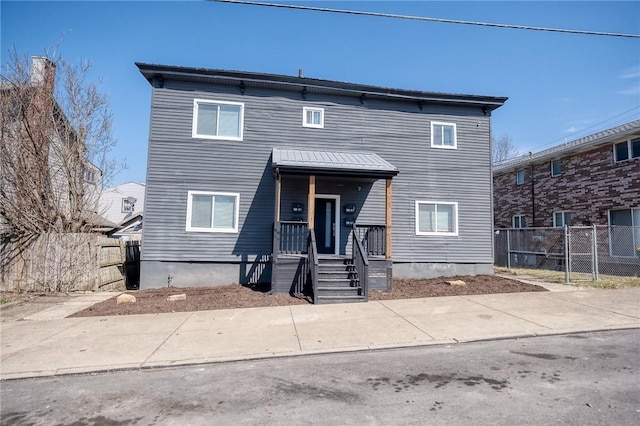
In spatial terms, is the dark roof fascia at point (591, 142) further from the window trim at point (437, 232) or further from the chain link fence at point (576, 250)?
the window trim at point (437, 232)

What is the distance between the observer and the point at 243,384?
160 inches

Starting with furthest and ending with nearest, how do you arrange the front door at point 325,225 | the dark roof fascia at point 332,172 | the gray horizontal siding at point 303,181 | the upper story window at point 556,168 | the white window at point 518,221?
the white window at point 518,221, the upper story window at point 556,168, the front door at point 325,225, the gray horizontal siding at point 303,181, the dark roof fascia at point 332,172

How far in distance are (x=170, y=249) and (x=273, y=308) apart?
4.68 metres

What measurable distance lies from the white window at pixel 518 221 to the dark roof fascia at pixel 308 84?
30.2 feet

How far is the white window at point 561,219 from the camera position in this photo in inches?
650

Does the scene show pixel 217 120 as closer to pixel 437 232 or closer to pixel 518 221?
pixel 437 232

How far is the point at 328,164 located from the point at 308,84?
341 cm

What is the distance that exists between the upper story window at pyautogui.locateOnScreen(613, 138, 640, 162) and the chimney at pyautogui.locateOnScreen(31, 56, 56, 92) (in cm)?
2121

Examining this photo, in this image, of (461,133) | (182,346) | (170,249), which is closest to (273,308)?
(182,346)

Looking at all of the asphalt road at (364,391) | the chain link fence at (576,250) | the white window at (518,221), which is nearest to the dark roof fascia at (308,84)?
the chain link fence at (576,250)

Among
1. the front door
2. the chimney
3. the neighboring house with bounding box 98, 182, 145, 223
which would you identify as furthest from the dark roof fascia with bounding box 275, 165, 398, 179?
the neighboring house with bounding box 98, 182, 145, 223

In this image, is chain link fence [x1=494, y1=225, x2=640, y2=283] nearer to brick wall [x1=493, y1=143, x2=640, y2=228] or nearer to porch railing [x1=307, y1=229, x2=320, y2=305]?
brick wall [x1=493, y1=143, x2=640, y2=228]

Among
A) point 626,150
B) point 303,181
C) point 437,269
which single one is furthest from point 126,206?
point 626,150

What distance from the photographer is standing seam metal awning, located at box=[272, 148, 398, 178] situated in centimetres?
976
